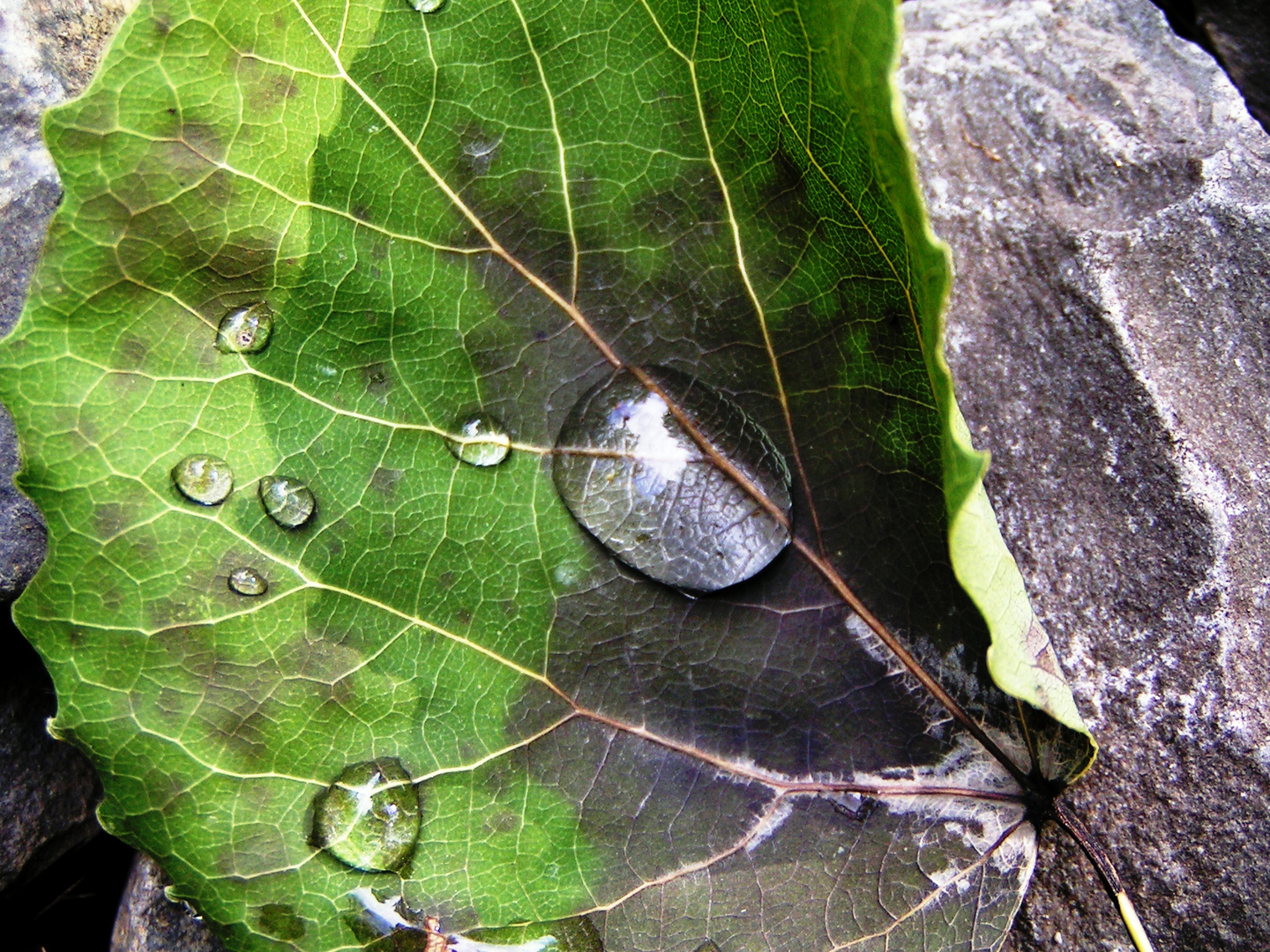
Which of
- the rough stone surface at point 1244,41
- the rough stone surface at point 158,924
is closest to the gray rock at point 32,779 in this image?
the rough stone surface at point 158,924

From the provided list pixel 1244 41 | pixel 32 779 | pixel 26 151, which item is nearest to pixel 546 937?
pixel 32 779

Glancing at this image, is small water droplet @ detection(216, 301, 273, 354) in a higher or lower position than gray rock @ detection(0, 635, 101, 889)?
higher

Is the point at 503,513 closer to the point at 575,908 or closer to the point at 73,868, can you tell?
the point at 575,908

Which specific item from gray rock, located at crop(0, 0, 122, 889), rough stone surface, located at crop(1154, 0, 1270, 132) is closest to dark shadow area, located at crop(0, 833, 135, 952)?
gray rock, located at crop(0, 0, 122, 889)

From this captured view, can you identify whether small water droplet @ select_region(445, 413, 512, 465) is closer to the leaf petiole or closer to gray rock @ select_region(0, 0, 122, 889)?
gray rock @ select_region(0, 0, 122, 889)

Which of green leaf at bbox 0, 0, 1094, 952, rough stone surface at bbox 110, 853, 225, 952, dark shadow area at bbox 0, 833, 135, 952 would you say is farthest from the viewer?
dark shadow area at bbox 0, 833, 135, 952

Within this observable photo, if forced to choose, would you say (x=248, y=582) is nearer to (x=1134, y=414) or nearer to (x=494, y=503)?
(x=494, y=503)
